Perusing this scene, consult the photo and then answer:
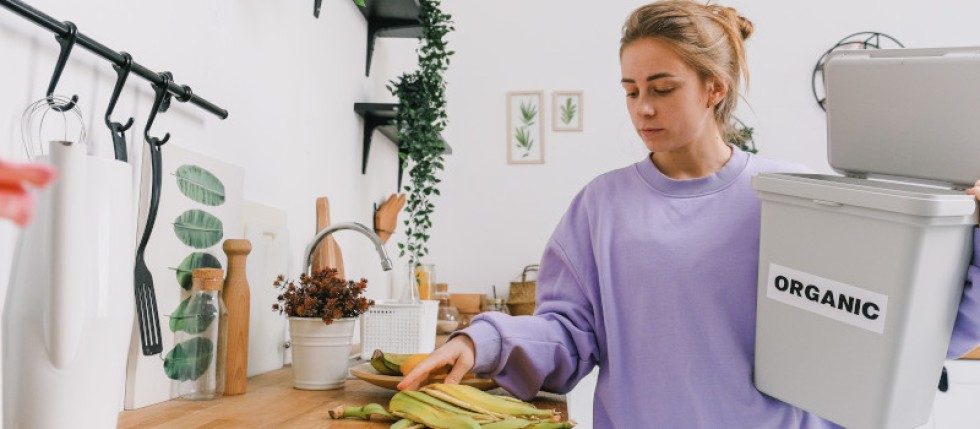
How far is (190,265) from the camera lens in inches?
48.4

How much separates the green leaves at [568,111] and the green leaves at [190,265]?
256 cm

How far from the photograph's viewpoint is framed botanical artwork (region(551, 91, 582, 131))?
144 inches

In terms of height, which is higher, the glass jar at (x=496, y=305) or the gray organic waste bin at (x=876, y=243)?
the gray organic waste bin at (x=876, y=243)

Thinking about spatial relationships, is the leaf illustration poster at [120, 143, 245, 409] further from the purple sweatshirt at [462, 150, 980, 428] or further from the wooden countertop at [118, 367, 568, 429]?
the purple sweatshirt at [462, 150, 980, 428]

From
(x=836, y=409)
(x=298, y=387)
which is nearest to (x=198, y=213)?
(x=298, y=387)

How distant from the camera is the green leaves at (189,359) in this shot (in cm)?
116

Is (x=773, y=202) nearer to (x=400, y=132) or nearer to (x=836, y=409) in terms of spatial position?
(x=836, y=409)

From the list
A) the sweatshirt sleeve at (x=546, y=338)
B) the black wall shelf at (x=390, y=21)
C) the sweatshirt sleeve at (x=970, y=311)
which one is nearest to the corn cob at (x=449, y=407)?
the sweatshirt sleeve at (x=546, y=338)

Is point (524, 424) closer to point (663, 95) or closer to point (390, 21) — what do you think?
point (663, 95)

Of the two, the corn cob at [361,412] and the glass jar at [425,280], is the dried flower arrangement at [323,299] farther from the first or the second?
the glass jar at [425,280]

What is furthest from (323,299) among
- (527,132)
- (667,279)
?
(527,132)

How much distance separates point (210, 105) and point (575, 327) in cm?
72

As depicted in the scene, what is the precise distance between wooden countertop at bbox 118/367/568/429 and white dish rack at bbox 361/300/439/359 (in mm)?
277

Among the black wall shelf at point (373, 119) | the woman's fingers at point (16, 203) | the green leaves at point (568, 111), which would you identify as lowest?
the woman's fingers at point (16, 203)
